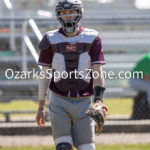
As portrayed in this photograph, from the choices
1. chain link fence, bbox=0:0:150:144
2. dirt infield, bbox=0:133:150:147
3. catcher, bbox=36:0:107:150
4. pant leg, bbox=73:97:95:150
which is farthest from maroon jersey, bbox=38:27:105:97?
chain link fence, bbox=0:0:150:144

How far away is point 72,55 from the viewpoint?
5410mm

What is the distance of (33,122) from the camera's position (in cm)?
985

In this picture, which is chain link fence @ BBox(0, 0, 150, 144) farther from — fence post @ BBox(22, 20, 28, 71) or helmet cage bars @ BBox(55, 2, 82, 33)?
helmet cage bars @ BBox(55, 2, 82, 33)

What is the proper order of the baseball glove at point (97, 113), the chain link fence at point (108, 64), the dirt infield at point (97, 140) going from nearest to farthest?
1. the baseball glove at point (97, 113)
2. the dirt infield at point (97, 140)
3. the chain link fence at point (108, 64)

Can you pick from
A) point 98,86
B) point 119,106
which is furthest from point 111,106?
point 98,86

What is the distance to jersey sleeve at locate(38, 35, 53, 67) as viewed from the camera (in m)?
5.47

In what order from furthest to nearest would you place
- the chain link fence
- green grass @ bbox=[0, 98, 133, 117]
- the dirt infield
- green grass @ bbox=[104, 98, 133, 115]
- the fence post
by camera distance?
green grass @ bbox=[0, 98, 133, 117]
green grass @ bbox=[104, 98, 133, 115]
the fence post
the chain link fence
the dirt infield

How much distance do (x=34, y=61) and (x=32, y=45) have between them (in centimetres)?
70

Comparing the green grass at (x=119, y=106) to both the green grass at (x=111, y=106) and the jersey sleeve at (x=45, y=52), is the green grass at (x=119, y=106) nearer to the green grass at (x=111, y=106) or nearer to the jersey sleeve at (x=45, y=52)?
the green grass at (x=111, y=106)

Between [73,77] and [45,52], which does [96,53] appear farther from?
[45,52]

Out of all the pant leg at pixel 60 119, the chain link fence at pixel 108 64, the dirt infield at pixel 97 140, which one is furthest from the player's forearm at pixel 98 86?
the chain link fence at pixel 108 64

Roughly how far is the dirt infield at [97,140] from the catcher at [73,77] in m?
3.38

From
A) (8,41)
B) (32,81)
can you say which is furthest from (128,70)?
(8,41)

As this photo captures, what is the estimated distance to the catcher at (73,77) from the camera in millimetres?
5422
